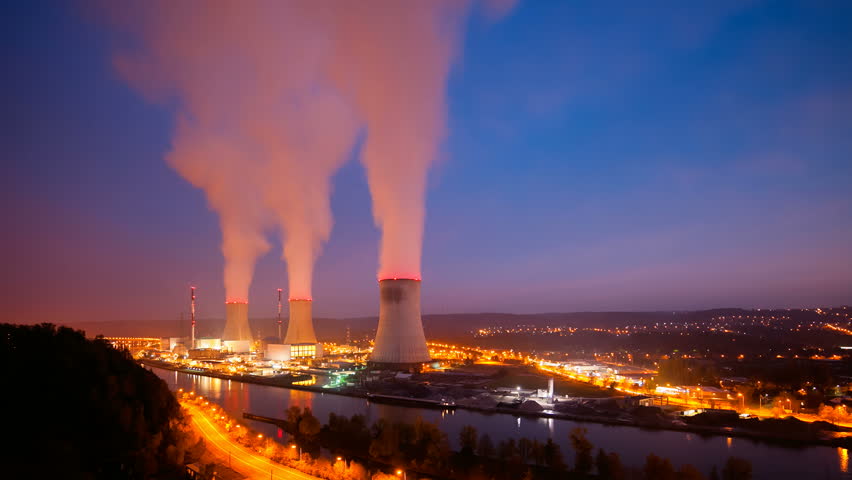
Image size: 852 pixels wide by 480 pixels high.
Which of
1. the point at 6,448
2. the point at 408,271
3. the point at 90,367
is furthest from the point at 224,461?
the point at 408,271

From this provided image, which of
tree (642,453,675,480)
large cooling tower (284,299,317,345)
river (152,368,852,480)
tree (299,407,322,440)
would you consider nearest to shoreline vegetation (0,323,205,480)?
tree (299,407,322,440)

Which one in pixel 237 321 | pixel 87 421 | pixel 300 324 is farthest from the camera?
pixel 237 321

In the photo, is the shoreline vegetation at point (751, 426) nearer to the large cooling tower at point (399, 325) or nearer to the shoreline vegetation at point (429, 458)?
the large cooling tower at point (399, 325)

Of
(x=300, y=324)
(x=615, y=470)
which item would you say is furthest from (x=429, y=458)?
(x=300, y=324)

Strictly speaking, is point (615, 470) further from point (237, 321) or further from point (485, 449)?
point (237, 321)

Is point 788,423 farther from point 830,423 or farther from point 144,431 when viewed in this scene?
point 144,431

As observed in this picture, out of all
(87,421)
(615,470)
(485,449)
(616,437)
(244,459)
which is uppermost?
(87,421)

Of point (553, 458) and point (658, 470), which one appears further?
point (553, 458)
